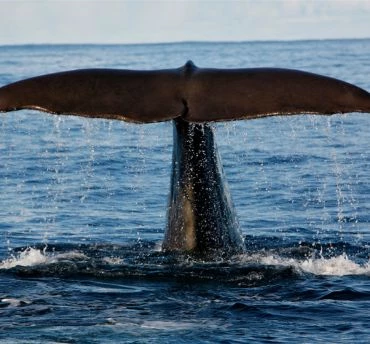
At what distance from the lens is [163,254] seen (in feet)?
35.7

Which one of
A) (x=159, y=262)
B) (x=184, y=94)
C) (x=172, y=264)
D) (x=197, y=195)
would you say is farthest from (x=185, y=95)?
(x=159, y=262)

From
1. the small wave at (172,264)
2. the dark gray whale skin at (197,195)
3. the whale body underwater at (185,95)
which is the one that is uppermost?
the whale body underwater at (185,95)

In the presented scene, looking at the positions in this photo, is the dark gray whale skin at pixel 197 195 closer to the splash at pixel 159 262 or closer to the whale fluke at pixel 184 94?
the splash at pixel 159 262

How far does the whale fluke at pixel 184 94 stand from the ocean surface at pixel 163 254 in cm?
55

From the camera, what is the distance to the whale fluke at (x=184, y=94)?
888 centimetres

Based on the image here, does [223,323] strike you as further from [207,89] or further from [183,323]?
[207,89]

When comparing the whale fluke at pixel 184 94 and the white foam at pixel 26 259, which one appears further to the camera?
the white foam at pixel 26 259

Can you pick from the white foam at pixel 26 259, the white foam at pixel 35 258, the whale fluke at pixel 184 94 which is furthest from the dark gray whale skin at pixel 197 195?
the white foam at pixel 26 259

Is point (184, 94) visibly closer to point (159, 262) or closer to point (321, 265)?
point (159, 262)

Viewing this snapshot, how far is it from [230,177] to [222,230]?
29.3 ft

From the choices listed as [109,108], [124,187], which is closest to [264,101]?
[109,108]

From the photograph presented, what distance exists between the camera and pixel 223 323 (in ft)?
29.5

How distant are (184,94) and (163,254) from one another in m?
2.14

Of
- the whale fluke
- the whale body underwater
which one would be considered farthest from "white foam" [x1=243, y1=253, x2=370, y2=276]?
the whale fluke
